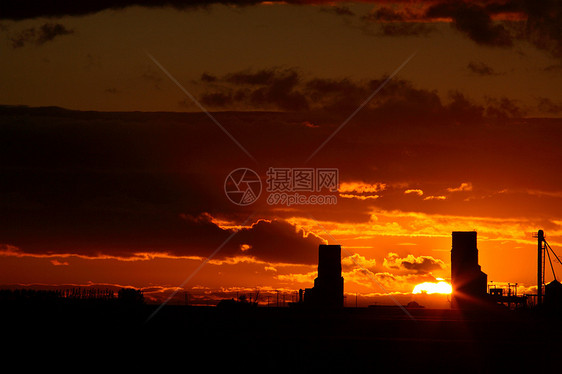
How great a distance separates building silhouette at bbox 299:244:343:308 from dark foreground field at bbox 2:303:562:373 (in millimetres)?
51860

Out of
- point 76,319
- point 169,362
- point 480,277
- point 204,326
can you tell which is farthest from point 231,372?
point 480,277

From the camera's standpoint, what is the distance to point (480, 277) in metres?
120

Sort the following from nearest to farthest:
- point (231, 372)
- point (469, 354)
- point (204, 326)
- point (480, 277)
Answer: point (231, 372) → point (469, 354) → point (204, 326) → point (480, 277)

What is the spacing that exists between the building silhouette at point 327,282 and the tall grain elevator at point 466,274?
59.5ft

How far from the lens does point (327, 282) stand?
436 feet

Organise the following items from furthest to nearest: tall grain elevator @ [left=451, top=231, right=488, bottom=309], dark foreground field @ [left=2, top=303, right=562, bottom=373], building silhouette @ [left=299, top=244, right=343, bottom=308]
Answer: building silhouette @ [left=299, top=244, right=343, bottom=308] → tall grain elevator @ [left=451, top=231, right=488, bottom=309] → dark foreground field @ [left=2, top=303, right=562, bottom=373]

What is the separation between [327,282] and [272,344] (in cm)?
7855

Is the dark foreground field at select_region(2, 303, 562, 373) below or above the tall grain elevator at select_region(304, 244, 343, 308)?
below

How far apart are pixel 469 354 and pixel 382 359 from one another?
5755 mm

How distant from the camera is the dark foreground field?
47562mm

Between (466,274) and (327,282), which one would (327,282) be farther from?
(466,274)

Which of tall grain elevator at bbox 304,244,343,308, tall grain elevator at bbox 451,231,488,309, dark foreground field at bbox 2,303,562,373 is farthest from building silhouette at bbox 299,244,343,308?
dark foreground field at bbox 2,303,562,373

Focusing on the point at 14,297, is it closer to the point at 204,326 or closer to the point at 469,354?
the point at 204,326

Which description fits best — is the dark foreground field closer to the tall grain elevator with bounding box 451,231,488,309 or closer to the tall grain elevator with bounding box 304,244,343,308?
the tall grain elevator with bounding box 451,231,488,309
